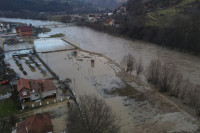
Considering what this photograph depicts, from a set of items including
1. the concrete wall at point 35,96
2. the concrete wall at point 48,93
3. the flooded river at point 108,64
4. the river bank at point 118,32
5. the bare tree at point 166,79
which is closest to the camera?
the concrete wall at point 35,96

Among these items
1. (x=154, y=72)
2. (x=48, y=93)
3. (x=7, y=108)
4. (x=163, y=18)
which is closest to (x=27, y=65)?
(x=48, y=93)

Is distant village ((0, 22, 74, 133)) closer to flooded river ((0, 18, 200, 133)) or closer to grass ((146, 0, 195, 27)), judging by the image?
flooded river ((0, 18, 200, 133))

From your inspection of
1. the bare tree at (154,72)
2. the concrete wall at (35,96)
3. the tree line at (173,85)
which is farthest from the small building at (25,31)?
the bare tree at (154,72)

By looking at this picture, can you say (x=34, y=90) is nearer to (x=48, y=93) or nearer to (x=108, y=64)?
(x=48, y=93)

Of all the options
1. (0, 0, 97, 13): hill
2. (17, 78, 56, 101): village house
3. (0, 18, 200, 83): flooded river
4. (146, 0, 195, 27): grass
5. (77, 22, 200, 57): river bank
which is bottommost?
(17, 78, 56, 101): village house

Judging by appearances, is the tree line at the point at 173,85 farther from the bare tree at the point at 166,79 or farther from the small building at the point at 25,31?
the small building at the point at 25,31

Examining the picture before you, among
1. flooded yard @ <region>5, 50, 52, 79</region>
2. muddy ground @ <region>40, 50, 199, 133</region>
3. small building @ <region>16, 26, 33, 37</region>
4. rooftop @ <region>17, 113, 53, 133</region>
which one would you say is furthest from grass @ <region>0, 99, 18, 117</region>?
small building @ <region>16, 26, 33, 37</region>
